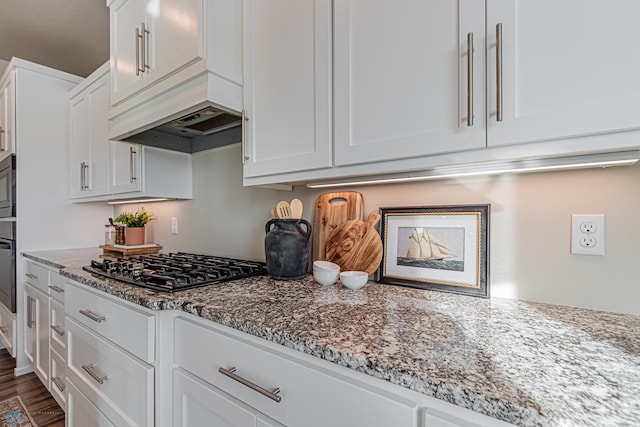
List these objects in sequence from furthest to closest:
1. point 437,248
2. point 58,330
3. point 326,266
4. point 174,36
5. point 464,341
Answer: point 58,330 < point 174,36 < point 326,266 < point 437,248 < point 464,341

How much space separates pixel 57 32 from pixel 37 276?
205 centimetres

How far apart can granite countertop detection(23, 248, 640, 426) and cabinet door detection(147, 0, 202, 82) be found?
93 centimetres

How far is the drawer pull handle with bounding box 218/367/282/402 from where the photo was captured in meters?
0.70

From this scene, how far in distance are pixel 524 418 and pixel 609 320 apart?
0.57 m

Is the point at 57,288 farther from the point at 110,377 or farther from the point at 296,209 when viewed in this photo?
the point at 296,209

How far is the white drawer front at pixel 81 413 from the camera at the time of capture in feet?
3.97

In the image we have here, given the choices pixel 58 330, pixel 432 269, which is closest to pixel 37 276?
pixel 58 330

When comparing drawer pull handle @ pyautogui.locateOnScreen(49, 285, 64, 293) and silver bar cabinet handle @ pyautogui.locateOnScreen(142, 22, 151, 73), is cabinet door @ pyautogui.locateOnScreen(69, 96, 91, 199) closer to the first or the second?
drawer pull handle @ pyautogui.locateOnScreen(49, 285, 64, 293)

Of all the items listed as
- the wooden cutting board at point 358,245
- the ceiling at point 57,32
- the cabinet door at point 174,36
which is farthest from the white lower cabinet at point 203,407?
the ceiling at point 57,32

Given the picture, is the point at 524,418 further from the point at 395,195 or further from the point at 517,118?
the point at 395,195

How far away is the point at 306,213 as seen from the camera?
146cm

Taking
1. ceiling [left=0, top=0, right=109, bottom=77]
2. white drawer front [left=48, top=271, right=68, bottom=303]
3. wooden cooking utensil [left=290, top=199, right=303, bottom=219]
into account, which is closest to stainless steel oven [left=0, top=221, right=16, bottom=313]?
white drawer front [left=48, top=271, right=68, bottom=303]

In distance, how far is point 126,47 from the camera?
61.7 inches

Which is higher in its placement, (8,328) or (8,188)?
(8,188)
